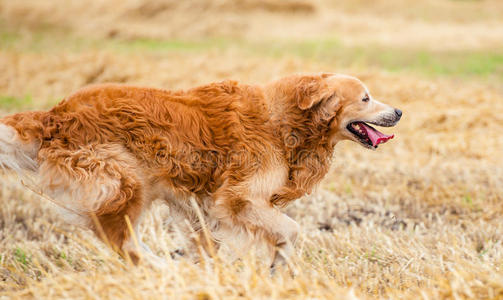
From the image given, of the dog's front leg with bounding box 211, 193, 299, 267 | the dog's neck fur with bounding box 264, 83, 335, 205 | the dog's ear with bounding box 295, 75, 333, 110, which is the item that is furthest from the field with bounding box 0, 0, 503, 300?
the dog's ear with bounding box 295, 75, 333, 110

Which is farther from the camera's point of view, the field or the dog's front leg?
the dog's front leg

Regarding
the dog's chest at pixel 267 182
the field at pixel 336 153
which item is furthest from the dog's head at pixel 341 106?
the field at pixel 336 153

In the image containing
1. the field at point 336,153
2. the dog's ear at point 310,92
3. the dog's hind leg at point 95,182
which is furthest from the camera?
the dog's ear at point 310,92

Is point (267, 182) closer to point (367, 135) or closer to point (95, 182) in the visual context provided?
point (367, 135)

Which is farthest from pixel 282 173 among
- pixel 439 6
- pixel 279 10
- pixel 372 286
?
pixel 439 6

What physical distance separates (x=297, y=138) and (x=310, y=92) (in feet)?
1.17

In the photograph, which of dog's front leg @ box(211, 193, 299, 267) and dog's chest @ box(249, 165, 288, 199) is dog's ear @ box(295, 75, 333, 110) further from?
dog's front leg @ box(211, 193, 299, 267)

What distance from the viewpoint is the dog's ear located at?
4.29 m

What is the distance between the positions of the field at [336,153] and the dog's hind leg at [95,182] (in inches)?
8.5

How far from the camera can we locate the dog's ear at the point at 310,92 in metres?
4.29

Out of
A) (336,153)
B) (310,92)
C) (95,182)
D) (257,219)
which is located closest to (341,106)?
(310,92)

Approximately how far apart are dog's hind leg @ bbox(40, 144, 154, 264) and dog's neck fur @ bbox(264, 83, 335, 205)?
1072mm

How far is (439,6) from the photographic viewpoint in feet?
82.4

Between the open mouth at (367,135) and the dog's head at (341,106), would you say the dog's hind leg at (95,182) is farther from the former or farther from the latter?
the open mouth at (367,135)
